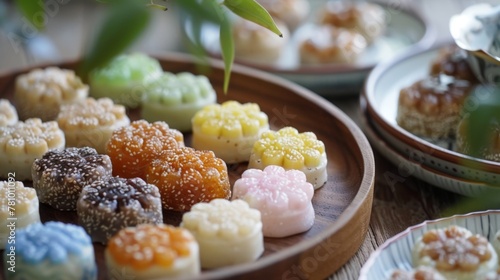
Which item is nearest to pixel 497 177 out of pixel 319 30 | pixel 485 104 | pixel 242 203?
pixel 242 203

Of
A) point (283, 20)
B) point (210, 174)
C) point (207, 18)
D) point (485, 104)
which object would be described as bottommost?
point (283, 20)

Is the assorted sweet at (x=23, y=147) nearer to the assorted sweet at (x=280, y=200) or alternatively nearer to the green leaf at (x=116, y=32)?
the assorted sweet at (x=280, y=200)

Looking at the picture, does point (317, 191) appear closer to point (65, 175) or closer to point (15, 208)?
point (65, 175)

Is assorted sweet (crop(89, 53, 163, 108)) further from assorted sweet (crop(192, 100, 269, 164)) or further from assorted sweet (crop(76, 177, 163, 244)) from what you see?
assorted sweet (crop(76, 177, 163, 244))

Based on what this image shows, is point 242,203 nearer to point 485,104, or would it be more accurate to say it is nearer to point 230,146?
point 230,146

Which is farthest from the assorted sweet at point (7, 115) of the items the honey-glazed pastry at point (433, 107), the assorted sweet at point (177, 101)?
the honey-glazed pastry at point (433, 107)

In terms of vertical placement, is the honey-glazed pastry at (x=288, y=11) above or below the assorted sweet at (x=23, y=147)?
below
